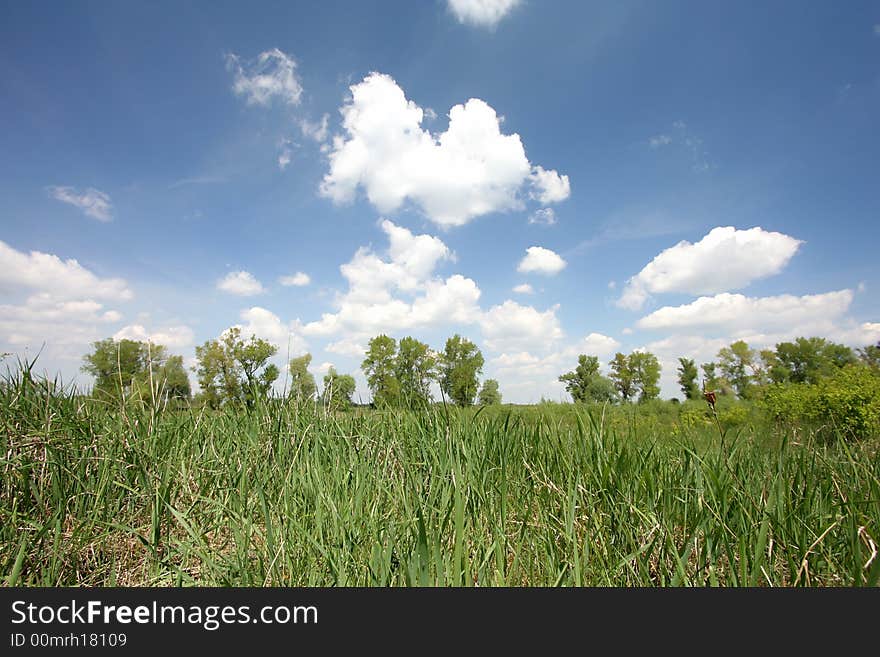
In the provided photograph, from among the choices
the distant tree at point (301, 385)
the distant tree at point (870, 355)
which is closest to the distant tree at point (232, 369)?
the distant tree at point (301, 385)

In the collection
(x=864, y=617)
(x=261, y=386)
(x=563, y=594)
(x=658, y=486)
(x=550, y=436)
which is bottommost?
(x=864, y=617)

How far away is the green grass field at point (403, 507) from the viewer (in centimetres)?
Result: 172

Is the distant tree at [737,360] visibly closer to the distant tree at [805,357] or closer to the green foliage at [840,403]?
the distant tree at [805,357]

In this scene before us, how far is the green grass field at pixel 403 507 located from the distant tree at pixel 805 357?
43191 mm

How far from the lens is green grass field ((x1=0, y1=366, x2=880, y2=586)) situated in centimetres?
172

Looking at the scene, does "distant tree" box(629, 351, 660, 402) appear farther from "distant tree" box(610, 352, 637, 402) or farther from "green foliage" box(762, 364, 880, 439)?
"green foliage" box(762, 364, 880, 439)

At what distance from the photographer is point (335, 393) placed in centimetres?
380

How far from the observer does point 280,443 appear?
2787 mm

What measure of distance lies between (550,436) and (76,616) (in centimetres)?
265

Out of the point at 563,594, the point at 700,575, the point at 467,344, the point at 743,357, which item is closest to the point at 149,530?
the point at 563,594

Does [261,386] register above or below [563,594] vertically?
above

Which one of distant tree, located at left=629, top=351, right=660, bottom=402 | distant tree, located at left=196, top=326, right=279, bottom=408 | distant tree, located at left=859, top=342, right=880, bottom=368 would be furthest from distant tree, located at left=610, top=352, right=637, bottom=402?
distant tree, located at left=196, top=326, right=279, bottom=408

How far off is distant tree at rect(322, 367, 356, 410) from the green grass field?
45 cm

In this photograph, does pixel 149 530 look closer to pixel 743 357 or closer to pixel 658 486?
pixel 658 486
